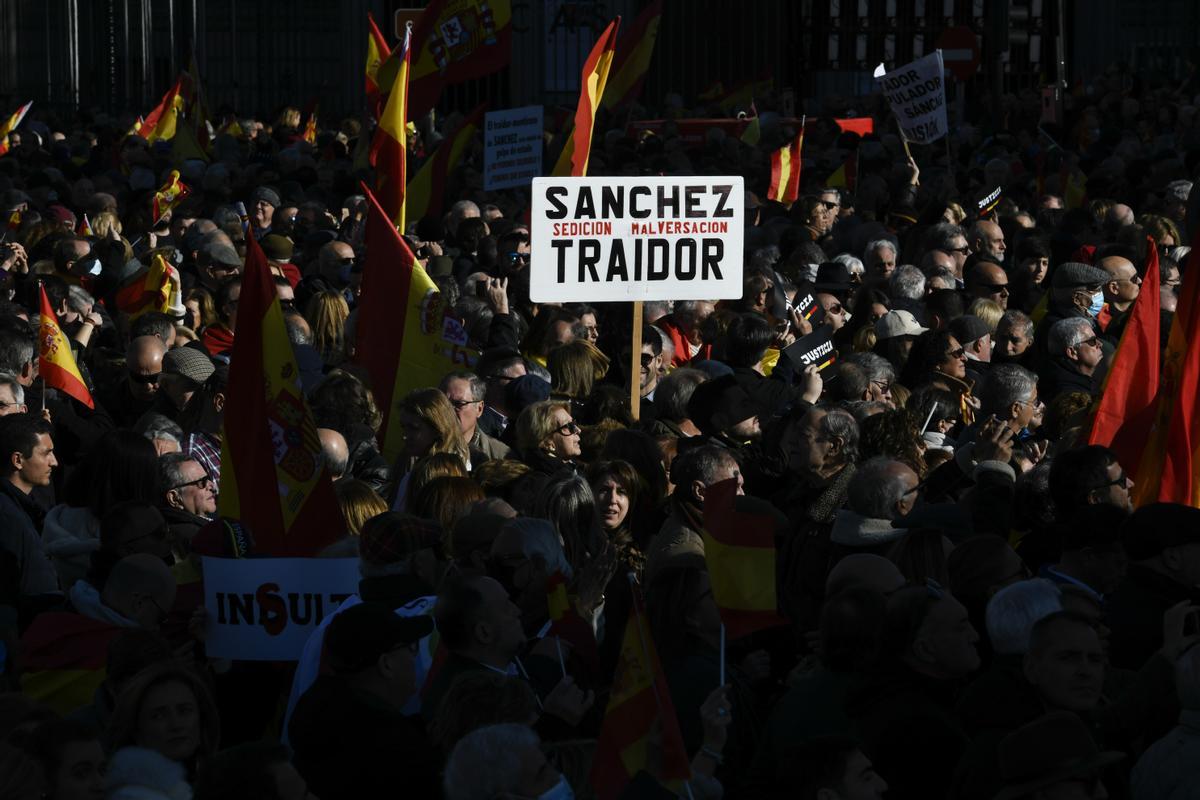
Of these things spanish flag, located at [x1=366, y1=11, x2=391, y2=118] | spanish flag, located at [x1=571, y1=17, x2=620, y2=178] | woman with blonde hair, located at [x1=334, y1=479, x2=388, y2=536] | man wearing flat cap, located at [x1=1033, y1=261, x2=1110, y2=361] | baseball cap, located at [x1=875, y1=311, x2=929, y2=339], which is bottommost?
woman with blonde hair, located at [x1=334, y1=479, x2=388, y2=536]

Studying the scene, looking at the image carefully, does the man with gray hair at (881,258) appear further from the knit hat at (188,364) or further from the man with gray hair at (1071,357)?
the knit hat at (188,364)

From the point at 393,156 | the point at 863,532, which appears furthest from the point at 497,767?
the point at 393,156

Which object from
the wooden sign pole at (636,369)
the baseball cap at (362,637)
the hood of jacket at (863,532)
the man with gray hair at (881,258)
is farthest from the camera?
the man with gray hair at (881,258)

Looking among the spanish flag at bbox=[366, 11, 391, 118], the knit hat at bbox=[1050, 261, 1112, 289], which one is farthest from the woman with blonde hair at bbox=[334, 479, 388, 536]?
the spanish flag at bbox=[366, 11, 391, 118]

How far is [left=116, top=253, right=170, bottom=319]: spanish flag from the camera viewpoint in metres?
11.6

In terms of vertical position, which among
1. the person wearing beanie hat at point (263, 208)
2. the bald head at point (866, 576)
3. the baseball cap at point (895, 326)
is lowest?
the bald head at point (866, 576)

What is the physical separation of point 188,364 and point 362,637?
445 cm

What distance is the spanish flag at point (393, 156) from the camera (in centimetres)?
1245

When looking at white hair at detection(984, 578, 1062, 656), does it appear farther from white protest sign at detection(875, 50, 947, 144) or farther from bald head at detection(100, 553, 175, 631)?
white protest sign at detection(875, 50, 947, 144)

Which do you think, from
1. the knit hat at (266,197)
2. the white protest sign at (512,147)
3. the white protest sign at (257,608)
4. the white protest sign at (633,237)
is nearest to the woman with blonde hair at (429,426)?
the white protest sign at (633,237)

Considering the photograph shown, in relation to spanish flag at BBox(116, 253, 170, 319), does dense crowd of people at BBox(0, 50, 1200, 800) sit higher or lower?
lower

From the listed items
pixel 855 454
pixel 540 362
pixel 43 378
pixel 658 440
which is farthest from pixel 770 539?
pixel 540 362

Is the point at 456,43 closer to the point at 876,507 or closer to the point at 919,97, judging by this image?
the point at 919,97

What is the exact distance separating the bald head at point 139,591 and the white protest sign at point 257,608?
12 cm
